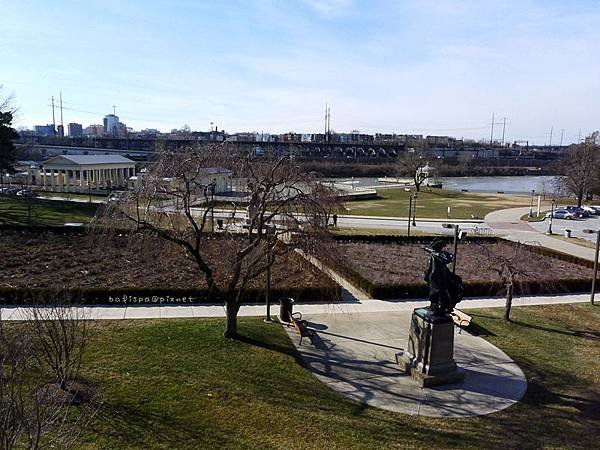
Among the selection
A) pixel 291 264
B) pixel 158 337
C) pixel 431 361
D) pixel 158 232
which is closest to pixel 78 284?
pixel 158 337

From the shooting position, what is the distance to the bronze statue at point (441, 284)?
494 inches

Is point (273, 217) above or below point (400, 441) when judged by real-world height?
above

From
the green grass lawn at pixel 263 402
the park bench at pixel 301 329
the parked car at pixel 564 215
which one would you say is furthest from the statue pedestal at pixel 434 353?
the parked car at pixel 564 215

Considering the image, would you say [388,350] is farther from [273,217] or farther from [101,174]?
[101,174]

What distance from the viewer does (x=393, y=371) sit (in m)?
13.3

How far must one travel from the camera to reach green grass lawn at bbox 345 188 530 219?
162ft

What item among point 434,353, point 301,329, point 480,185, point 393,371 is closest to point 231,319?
point 301,329

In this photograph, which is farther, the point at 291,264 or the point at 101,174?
the point at 101,174

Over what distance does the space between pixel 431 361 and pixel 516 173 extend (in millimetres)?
134863

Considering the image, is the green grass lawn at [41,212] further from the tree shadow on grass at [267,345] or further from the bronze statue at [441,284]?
the bronze statue at [441,284]

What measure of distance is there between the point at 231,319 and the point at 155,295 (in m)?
4.85

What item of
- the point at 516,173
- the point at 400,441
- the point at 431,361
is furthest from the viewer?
the point at 516,173

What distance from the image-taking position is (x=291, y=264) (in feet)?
78.0

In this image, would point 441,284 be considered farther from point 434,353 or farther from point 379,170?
point 379,170
